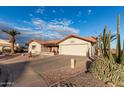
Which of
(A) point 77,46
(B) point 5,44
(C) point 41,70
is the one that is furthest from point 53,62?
(B) point 5,44

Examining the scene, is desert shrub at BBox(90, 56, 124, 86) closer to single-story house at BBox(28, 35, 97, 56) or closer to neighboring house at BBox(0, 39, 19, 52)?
single-story house at BBox(28, 35, 97, 56)

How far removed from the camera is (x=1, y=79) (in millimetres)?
6207


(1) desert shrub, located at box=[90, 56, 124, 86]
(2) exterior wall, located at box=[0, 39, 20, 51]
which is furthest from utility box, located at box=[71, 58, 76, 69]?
(2) exterior wall, located at box=[0, 39, 20, 51]

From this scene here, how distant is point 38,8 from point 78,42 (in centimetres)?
241

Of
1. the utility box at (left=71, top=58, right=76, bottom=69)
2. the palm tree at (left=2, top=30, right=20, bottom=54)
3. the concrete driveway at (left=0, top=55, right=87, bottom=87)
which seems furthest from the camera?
the utility box at (left=71, top=58, right=76, bottom=69)

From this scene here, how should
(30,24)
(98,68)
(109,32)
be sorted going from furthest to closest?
(30,24) < (98,68) < (109,32)

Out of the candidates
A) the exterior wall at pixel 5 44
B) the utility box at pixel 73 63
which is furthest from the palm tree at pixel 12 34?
the utility box at pixel 73 63

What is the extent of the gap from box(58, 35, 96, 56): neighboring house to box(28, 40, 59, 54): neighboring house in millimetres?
312

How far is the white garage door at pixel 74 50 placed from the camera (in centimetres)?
733

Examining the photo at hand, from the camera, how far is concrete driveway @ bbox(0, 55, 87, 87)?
592 cm

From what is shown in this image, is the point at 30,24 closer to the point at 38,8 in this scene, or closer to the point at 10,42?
the point at 38,8

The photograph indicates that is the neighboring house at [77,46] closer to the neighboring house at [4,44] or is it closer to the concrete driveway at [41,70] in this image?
the concrete driveway at [41,70]

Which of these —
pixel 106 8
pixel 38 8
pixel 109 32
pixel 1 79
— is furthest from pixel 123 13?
pixel 1 79

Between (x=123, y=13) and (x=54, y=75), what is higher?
(x=123, y=13)
